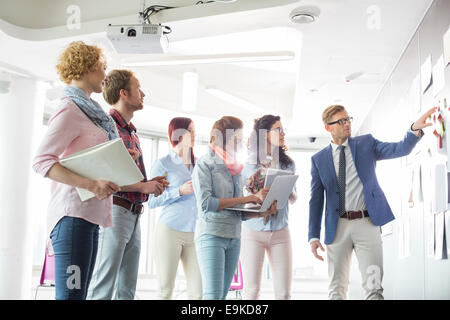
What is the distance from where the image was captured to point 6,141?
15.8 ft

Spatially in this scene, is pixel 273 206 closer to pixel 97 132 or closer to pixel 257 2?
pixel 97 132

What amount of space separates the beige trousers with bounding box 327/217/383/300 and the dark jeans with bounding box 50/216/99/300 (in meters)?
1.44

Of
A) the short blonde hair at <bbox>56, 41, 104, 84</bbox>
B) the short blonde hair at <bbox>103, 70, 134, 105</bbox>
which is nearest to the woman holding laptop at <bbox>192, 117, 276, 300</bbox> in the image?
the short blonde hair at <bbox>103, 70, 134, 105</bbox>

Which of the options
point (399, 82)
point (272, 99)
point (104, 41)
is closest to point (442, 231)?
point (399, 82)

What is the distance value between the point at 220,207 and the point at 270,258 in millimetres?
485

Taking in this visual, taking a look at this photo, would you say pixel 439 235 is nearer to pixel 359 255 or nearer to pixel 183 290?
pixel 359 255

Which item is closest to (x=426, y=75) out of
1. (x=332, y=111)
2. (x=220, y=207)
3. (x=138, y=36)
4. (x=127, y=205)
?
(x=332, y=111)

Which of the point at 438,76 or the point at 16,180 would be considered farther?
the point at 16,180

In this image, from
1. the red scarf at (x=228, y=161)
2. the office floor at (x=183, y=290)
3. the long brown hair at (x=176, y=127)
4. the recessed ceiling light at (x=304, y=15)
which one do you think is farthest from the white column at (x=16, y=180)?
the red scarf at (x=228, y=161)

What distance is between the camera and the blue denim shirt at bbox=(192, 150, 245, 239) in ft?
7.93

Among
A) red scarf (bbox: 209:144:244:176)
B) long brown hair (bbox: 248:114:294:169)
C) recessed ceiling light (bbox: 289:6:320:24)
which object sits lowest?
red scarf (bbox: 209:144:244:176)

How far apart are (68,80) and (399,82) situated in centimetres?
304

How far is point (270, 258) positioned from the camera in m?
2.70

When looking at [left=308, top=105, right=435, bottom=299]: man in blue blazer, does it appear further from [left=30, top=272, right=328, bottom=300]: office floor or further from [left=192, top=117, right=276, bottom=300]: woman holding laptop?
[left=30, top=272, right=328, bottom=300]: office floor
